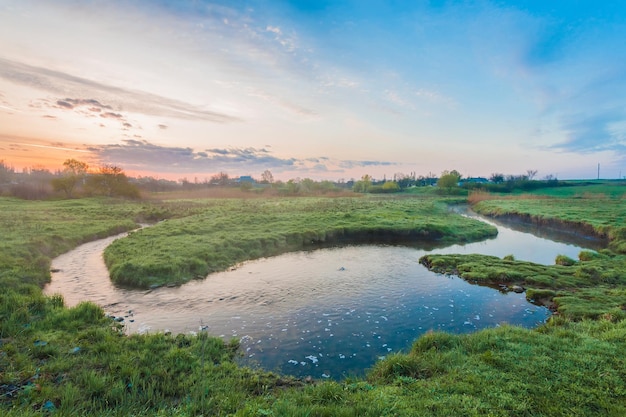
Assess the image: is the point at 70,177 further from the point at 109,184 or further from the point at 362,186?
the point at 362,186

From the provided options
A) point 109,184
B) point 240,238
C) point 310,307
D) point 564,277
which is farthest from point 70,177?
point 564,277

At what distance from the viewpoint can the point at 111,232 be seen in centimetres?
3353

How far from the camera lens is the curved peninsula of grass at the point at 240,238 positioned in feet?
63.6

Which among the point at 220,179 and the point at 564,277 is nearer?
the point at 564,277

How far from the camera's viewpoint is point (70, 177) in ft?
227

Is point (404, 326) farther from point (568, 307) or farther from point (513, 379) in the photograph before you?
point (568, 307)

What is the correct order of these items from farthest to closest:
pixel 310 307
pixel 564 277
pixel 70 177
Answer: pixel 70 177, pixel 564 277, pixel 310 307

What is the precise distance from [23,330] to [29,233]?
20.0m

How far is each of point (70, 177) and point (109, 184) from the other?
760cm

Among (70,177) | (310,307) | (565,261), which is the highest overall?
(70,177)

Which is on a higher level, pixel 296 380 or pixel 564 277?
pixel 564 277

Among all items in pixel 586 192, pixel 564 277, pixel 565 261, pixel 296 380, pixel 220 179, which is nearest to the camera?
pixel 296 380

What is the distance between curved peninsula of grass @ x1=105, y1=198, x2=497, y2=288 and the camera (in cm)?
1938

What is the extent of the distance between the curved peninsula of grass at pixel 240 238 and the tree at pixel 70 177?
168 feet
